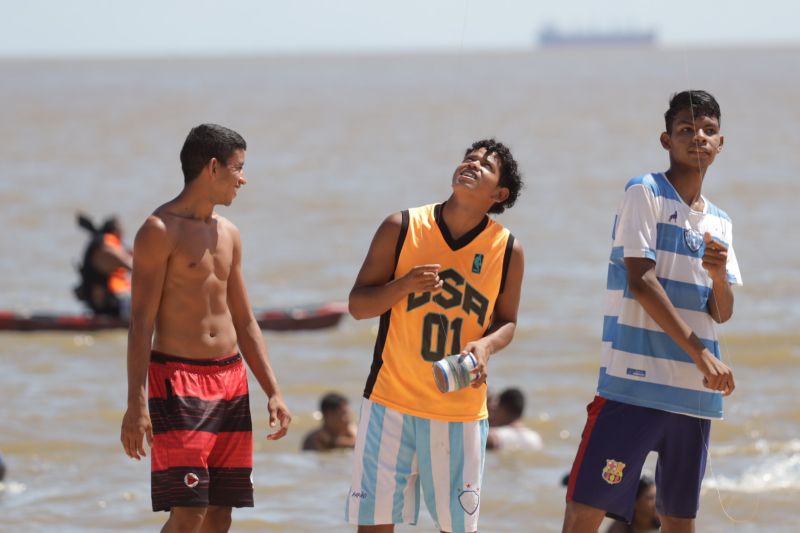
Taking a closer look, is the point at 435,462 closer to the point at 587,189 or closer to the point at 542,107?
the point at 587,189

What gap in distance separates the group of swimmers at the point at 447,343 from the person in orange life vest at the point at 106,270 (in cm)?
918

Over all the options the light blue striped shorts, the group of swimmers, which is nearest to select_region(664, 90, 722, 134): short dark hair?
the group of swimmers

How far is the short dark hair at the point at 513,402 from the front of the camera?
11.1 m

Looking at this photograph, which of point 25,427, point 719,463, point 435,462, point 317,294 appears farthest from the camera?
point 317,294

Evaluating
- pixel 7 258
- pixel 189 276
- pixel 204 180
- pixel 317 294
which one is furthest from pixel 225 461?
pixel 7 258

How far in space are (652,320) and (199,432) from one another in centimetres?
170

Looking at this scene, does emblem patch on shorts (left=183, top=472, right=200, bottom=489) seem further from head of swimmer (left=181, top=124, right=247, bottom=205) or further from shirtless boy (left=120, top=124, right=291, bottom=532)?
head of swimmer (left=181, top=124, right=247, bottom=205)

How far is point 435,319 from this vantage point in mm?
5230

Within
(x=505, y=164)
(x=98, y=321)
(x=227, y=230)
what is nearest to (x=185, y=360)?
(x=227, y=230)

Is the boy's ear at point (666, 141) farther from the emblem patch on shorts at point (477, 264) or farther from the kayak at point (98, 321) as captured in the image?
the kayak at point (98, 321)

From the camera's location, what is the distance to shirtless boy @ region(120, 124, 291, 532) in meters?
5.17

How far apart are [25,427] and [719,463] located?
5465 millimetres

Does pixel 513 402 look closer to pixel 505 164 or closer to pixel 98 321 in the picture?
pixel 505 164

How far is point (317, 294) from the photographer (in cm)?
1966
